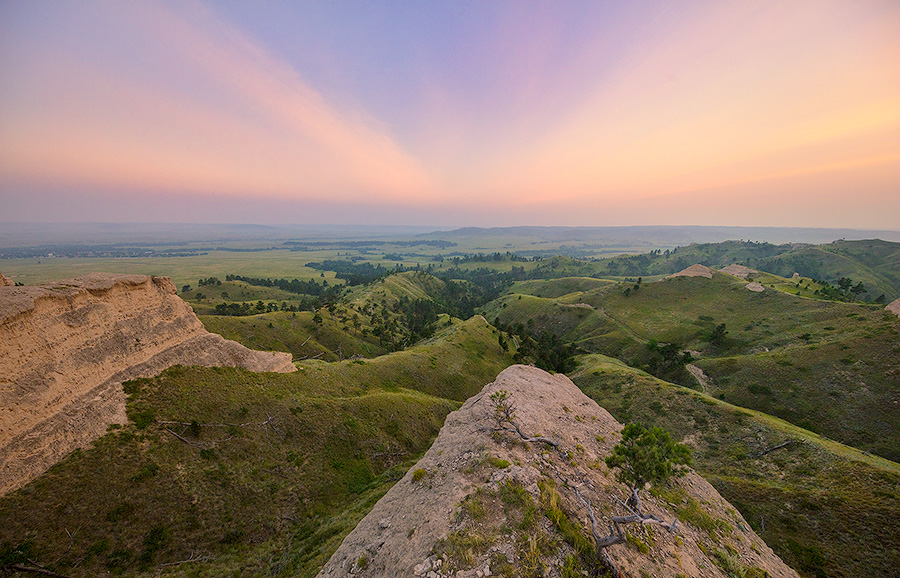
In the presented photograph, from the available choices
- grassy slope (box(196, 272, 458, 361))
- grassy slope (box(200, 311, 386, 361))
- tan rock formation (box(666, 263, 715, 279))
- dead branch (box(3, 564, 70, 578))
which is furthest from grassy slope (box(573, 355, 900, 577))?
tan rock formation (box(666, 263, 715, 279))

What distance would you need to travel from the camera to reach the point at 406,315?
5571 inches

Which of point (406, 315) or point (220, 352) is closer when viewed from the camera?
point (220, 352)

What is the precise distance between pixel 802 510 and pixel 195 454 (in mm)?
52548

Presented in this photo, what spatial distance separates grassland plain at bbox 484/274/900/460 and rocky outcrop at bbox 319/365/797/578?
41.8 meters

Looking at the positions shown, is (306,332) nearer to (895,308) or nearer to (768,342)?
(768,342)

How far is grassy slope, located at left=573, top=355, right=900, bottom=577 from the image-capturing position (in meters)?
22.0

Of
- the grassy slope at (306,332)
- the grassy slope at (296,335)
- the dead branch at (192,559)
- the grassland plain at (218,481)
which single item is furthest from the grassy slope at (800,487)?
the grassy slope at (296,335)

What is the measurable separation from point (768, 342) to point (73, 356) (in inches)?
4789

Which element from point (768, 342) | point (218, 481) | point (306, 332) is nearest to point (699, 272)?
point (768, 342)

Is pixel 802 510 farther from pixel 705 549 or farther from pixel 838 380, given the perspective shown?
pixel 838 380

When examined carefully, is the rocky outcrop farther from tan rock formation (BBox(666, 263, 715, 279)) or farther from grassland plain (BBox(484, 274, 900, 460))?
tan rock formation (BBox(666, 263, 715, 279))

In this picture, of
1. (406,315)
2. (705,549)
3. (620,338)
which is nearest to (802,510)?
(705,549)

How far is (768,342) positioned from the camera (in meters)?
73.8

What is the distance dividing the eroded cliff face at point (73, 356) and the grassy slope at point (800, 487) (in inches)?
2192
